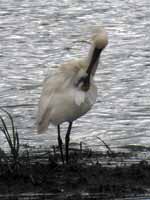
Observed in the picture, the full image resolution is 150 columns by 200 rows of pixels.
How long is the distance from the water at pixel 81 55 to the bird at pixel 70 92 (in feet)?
2.17

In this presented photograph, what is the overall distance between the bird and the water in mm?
661

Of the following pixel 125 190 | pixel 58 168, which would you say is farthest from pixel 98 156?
pixel 125 190

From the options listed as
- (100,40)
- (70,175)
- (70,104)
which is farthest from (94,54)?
(70,175)

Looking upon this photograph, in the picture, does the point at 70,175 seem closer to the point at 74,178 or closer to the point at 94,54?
the point at 74,178

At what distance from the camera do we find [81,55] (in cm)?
1506

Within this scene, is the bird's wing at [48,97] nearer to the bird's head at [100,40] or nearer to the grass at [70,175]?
the grass at [70,175]

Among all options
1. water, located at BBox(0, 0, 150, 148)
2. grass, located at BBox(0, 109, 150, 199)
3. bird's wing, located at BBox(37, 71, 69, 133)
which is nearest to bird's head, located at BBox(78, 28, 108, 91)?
bird's wing, located at BBox(37, 71, 69, 133)

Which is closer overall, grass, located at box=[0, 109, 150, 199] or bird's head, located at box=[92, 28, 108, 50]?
grass, located at box=[0, 109, 150, 199]

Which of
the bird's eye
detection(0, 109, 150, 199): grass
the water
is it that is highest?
the bird's eye

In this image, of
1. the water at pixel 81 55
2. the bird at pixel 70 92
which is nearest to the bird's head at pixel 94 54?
the bird at pixel 70 92

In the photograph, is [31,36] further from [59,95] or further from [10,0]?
[59,95]

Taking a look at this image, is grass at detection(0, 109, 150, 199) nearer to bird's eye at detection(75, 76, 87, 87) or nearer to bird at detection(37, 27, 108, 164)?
bird at detection(37, 27, 108, 164)

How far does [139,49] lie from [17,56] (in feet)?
6.59

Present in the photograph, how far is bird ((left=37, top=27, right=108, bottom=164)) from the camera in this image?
907 cm
